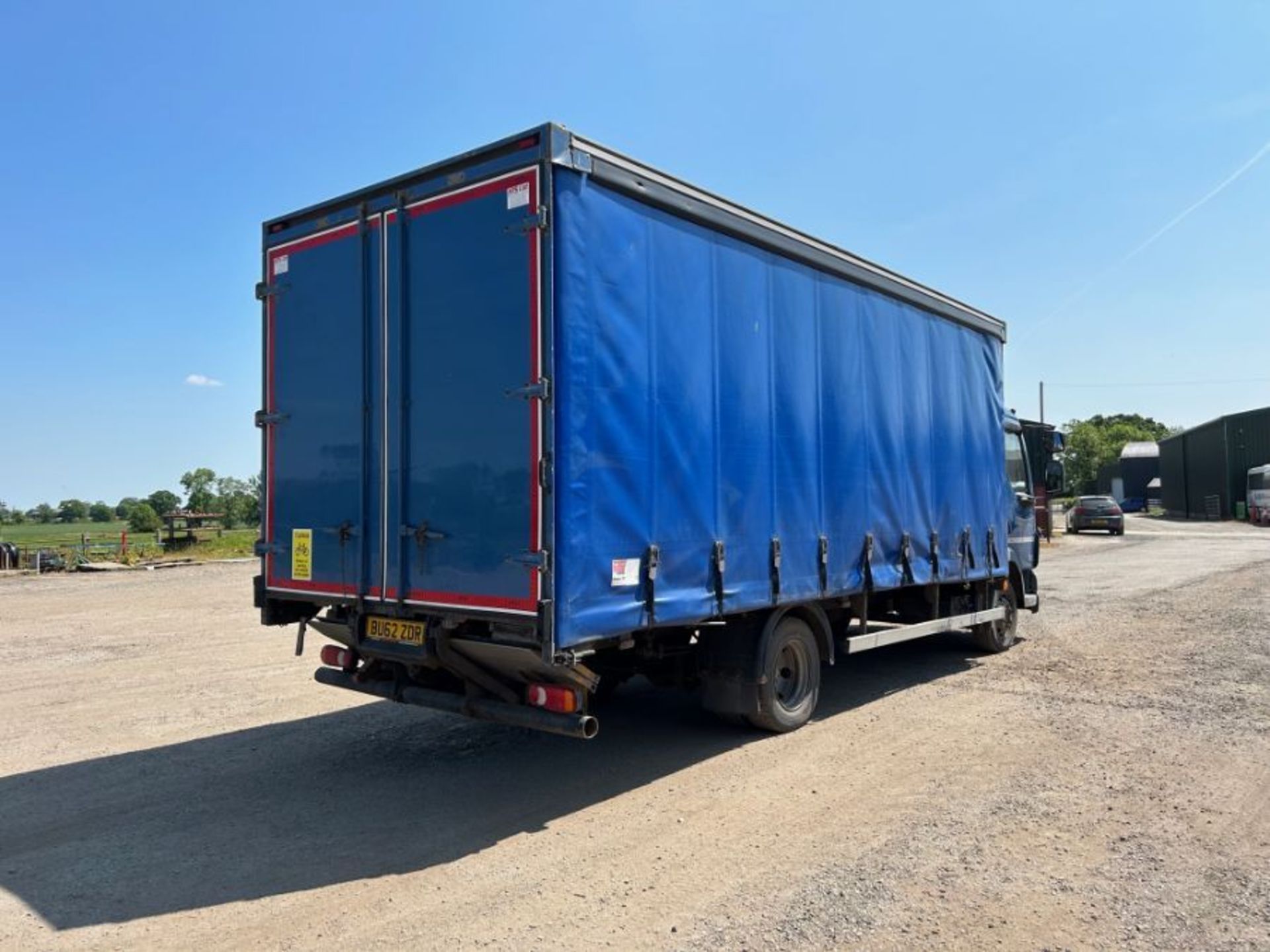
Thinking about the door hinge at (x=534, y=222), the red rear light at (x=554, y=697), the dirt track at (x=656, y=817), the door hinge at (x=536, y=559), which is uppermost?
the door hinge at (x=534, y=222)

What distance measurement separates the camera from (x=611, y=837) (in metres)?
4.65

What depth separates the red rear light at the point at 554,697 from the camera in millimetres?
4926

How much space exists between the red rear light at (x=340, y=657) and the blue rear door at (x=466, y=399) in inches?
35.7

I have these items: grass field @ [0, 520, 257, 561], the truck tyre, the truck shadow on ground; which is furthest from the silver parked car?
the truck shadow on ground

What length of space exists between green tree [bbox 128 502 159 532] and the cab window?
51.0 meters

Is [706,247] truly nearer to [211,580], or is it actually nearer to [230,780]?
[230,780]

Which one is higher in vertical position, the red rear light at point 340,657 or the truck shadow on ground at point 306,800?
the red rear light at point 340,657

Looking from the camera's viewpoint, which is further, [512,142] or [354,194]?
[354,194]

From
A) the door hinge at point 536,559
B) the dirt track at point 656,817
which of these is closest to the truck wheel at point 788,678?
the dirt track at point 656,817

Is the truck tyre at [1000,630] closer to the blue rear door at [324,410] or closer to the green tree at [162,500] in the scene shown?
the blue rear door at [324,410]

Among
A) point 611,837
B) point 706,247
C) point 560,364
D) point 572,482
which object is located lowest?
point 611,837

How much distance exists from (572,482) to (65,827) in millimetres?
3473

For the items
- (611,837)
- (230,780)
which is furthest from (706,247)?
(230,780)

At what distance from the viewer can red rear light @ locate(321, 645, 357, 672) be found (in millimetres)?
5969
